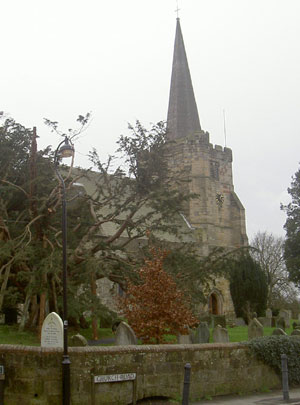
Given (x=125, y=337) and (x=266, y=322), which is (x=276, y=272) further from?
(x=125, y=337)

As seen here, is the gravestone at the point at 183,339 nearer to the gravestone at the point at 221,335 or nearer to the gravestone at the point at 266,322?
the gravestone at the point at 221,335

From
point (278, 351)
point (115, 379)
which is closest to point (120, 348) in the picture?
point (115, 379)

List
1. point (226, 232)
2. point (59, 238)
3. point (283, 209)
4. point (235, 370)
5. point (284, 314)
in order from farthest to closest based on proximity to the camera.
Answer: point (226, 232)
point (283, 209)
point (284, 314)
point (59, 238)
point (235, 370)

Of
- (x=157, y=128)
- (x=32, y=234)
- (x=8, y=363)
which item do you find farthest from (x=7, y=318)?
(x=8, y=363)

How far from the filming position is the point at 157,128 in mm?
19781

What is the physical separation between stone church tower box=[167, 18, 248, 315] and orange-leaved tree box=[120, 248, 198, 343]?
24752mm

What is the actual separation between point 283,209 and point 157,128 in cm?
2362

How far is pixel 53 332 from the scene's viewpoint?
35.5 feet

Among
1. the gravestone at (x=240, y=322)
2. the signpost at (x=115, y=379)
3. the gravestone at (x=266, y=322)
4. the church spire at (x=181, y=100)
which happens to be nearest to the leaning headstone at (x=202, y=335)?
the signpost at (x=115, y=379)

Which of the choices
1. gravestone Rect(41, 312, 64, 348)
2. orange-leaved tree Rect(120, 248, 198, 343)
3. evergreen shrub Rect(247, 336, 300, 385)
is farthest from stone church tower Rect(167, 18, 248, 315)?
gravestone Rect(41, 312, 64, 348)

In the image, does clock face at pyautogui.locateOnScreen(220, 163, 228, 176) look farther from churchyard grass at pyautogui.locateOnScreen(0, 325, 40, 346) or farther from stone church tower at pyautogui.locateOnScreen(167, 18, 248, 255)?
churchyard grass at pyautogui.locateOnScreen(0, 325, 40, 346)

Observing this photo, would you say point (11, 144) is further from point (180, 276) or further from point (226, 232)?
point (226, 232)

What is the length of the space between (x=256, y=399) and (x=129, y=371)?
10.5 feet

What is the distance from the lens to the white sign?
10.1 metres
